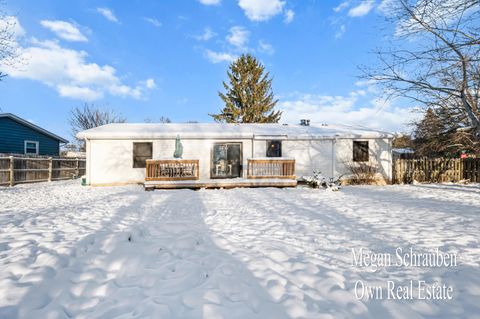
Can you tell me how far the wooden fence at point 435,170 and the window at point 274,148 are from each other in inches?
250

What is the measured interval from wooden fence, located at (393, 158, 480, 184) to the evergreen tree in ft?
46.0

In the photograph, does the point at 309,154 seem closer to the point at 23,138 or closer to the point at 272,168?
the point at 272,168

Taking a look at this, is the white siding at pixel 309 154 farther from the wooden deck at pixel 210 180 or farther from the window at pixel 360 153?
the wooden deck at pixel 210 180

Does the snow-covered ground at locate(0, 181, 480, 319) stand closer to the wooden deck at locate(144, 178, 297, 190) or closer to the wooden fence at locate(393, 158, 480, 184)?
the wooden deck at locate(144, 178, 297, 190)

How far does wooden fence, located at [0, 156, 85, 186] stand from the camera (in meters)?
11.2

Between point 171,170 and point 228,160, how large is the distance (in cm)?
304

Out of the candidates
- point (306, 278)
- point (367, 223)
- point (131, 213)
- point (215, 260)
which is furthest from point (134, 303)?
point (367, 223)

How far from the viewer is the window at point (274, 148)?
1168cm

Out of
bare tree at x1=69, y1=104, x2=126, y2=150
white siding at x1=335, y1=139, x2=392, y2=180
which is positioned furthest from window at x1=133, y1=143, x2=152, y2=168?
bare tree at x1=69, y1=104, x2=126, y2=150

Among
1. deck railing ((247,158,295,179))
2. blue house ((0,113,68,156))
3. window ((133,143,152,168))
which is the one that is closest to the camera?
deck railing ((247,158,295,179))

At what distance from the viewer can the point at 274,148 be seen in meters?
11.7

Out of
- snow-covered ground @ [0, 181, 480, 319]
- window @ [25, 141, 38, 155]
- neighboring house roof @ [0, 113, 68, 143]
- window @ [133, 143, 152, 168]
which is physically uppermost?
neighboring house roof @ [0, 113, 68, 143]

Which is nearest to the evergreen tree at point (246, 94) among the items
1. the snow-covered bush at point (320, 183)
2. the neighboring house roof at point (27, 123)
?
the neighboring house roof at point (27, 123)

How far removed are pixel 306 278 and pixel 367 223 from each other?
2713 millimetres
